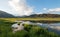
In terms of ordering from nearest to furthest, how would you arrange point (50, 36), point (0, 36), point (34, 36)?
point (0, 36)
point (34, 36)
point (50, 36)

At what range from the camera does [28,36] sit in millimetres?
11898

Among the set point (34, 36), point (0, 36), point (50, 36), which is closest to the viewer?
point (0, 36)

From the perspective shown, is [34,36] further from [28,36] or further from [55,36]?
[55,36]

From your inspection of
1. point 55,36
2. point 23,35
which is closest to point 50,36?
point 55,36

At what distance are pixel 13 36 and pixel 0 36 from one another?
2.95 feet

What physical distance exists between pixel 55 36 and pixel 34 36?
2522 millimetres

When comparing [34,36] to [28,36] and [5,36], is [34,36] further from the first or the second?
[5,36]

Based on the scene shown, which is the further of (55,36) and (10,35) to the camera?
(55,36)

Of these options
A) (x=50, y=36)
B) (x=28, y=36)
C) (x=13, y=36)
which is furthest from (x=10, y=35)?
(x=50, y=36)

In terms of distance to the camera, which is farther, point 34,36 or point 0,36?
point 34,36

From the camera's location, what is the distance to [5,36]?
11359 millimetres

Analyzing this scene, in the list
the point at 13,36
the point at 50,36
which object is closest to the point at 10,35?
the point at 13,36

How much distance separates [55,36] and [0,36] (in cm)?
494

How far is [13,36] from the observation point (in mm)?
11367
